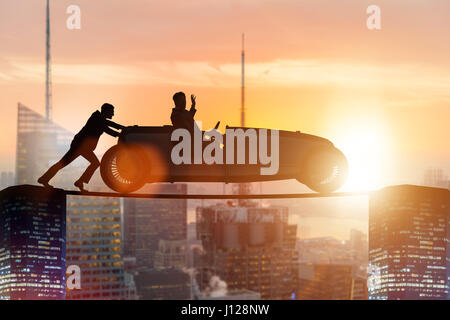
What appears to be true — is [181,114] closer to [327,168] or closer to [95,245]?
[327,168]

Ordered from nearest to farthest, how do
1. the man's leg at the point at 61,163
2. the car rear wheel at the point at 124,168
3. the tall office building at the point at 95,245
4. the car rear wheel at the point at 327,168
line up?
the car rear wheel at the point at 124,168 → the car rear wheel at the point at 327,168 → the man's leg at the point at 61,163 → the tall office building at the point at 95,245

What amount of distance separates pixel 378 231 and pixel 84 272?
331 feet

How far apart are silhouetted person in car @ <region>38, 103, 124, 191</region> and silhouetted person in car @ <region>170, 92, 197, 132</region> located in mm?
822

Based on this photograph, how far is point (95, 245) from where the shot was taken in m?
168

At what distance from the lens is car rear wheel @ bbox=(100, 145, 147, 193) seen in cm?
1005

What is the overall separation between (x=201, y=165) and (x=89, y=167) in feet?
5.81

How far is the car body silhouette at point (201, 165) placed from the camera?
10.1 m

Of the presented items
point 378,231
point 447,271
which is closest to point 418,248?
point 447,271

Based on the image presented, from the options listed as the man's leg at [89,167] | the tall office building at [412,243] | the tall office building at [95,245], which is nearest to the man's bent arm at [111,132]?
the man's leg at [89,167]

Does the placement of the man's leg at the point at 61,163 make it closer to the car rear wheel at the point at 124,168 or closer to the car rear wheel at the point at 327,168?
the car rear wheel at the point at 124,168

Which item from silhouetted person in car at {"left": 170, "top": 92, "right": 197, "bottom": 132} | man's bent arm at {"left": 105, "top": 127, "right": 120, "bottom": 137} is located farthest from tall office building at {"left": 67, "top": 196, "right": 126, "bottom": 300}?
silhouetted person in car at {"left": 170, "top": 92, "right": 197, "bottom": 132}

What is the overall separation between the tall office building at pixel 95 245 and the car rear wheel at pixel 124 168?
138953 millimetres
